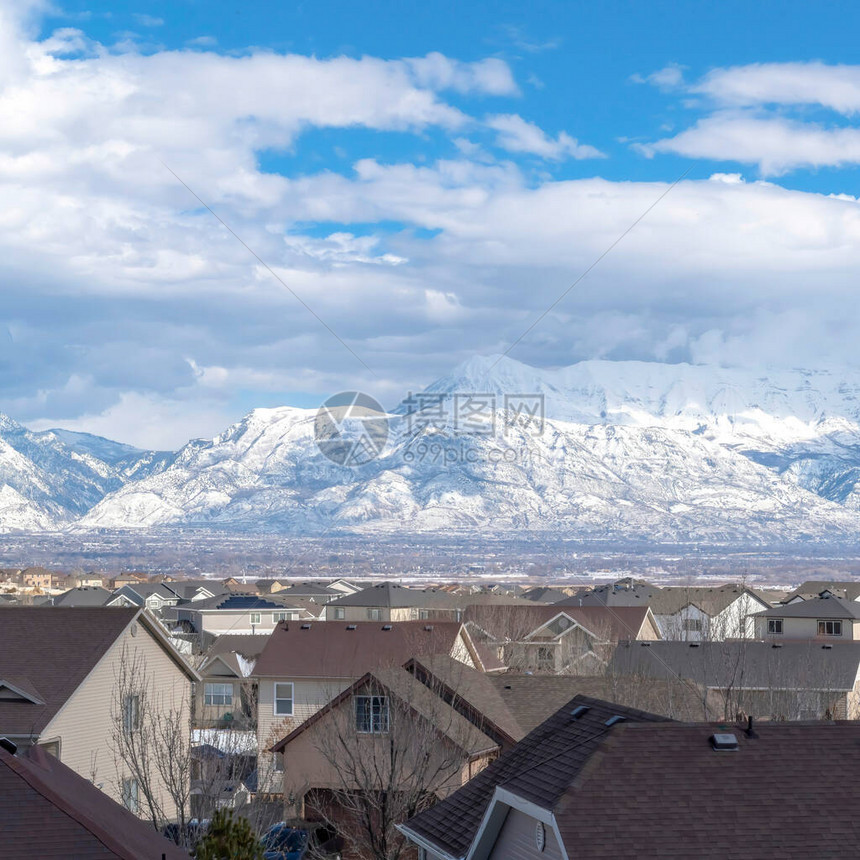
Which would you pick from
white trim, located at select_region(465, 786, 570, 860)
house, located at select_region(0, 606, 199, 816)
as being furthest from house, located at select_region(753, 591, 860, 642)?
white trim, located at select_region(465, 786, 570, 860)

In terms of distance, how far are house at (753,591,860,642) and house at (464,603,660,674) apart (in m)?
8.85

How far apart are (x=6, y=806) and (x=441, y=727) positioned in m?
17.7

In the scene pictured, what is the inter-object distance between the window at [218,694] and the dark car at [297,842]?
128 feet

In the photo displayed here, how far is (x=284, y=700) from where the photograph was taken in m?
49.3

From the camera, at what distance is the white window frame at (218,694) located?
7381 cm

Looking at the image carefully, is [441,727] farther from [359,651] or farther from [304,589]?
[304,589]

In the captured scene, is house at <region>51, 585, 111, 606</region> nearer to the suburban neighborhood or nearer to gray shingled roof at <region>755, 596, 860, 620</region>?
the suburban neighborhood

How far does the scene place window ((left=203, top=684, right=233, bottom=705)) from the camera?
73.9 metres

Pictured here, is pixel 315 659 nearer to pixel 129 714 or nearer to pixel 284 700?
pixel 284 700

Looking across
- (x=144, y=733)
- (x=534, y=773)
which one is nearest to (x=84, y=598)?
(x=144, y=733)

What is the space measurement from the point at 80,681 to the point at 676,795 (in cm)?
2145

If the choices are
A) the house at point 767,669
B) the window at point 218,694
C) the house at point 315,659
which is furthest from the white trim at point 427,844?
the window at point 218,694

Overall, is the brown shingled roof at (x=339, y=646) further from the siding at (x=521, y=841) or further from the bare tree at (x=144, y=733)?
the siding at (x=521, y=841)

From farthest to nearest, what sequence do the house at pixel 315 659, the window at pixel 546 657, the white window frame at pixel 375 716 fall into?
the window at pixel 546 657 → the house at pixel 315 659 → the white window frame at pixel 375 716
